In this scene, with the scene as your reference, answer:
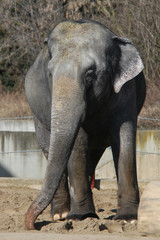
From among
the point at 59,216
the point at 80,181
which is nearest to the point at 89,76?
the point at 80,181

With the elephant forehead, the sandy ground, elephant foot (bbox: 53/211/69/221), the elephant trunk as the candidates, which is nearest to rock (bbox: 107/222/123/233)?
the sandy ground

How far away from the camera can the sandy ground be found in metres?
4.01

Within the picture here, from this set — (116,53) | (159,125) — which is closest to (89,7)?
(159,125)

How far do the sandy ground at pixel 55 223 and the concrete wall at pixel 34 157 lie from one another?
10.1 ft

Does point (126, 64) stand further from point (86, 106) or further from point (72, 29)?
point (86, 106)

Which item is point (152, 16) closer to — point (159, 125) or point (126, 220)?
point (159, 125)

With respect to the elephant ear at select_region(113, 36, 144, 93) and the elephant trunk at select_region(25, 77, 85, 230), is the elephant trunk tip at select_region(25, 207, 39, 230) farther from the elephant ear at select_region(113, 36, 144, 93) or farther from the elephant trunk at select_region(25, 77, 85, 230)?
the elephant ear at select_region(113, 36, 144, 93)

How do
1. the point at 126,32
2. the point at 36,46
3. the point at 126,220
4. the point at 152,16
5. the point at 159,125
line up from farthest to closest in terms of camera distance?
the point at 36,46
the point at 126,32
the point at 152,16
the point at 159,125
the point at 126,220

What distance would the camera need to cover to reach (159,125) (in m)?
12.9

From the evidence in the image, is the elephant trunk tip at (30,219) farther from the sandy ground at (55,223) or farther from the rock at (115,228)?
the rock at (115,228)

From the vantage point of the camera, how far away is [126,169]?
5.29 m

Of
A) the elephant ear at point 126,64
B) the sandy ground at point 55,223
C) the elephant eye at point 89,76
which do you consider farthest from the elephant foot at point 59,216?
the elephant eye at point 89,76

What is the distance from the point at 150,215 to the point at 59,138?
983mm

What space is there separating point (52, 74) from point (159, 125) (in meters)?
8.26
